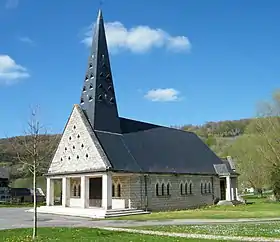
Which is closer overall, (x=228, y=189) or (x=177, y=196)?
(x=177, y=196)

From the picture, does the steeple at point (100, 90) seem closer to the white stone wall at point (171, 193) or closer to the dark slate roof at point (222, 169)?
the white stone wall at point (171, 193)

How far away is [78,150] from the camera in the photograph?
3369 centimetres

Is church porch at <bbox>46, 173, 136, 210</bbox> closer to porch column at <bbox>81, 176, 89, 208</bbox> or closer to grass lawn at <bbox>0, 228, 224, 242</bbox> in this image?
porch column at <bbox>81, 176, 89, 208</bbox>

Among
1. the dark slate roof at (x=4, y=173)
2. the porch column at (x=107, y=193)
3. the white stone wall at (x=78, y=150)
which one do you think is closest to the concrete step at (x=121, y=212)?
the porch column at (x=107, y=193)

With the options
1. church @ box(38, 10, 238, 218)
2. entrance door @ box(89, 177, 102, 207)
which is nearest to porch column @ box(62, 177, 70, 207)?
church @ box(38, 10, 238, 218)

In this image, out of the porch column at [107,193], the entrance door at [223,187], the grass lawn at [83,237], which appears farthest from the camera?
the entrance door at [223,187]

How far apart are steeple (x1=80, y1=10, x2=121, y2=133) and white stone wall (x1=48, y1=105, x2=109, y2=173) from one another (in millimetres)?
950

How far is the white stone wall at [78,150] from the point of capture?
104 feet

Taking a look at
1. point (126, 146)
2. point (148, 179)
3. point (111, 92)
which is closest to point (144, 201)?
point (148, 179)

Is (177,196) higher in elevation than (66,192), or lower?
lower

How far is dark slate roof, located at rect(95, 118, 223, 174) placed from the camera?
3262 cm

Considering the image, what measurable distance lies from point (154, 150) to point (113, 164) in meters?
6.85

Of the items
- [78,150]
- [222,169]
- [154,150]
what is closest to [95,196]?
[78,150]

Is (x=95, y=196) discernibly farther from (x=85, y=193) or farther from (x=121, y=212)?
(x=121, y=212)
